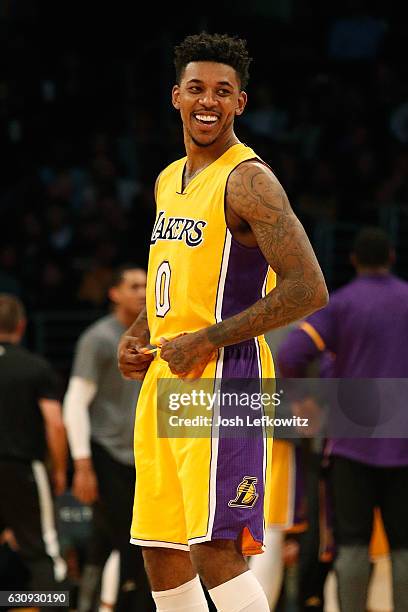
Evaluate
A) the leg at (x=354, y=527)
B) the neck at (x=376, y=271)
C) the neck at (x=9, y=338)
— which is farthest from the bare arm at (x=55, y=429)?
the neck at (x=376, y=271)

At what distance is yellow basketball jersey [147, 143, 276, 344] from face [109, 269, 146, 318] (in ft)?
10.4

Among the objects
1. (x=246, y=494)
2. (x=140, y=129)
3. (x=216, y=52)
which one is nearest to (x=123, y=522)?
(x=246, y=494)

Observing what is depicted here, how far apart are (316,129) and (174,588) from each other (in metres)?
9.25

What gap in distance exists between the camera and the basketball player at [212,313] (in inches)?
154

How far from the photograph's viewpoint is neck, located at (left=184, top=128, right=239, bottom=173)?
4.23 metres

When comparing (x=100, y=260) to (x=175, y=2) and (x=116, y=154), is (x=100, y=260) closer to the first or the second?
(x=116, y=154)

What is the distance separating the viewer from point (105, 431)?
7438 millimetres

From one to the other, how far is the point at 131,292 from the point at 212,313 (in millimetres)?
3355

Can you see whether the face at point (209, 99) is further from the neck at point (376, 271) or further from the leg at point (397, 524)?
the leg at point (397, 524)

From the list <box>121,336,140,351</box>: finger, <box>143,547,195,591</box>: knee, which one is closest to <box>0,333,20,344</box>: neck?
<box>121,336,140,351</box>: finger

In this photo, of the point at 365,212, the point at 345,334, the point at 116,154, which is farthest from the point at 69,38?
the point at 345,334

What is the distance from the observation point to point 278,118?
1319 centimetres

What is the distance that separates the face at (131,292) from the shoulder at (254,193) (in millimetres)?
3380

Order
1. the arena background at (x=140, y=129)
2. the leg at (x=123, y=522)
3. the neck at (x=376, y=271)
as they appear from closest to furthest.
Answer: the neck at (x=376, y=271) < the leg at (x=123, y=522) < the arena background at (x=140, y=129)
